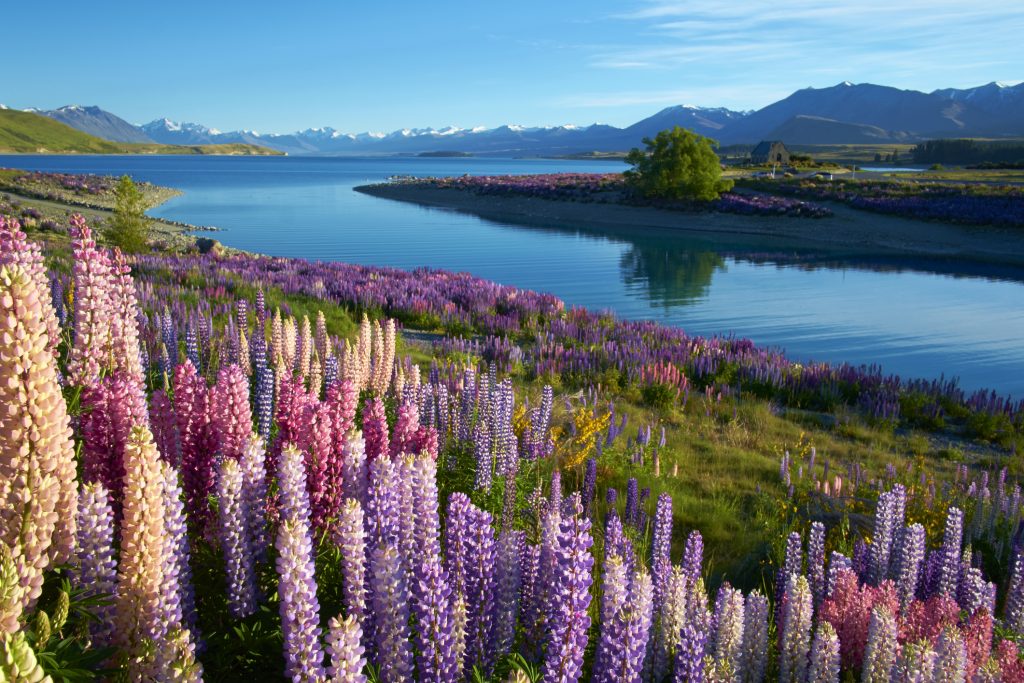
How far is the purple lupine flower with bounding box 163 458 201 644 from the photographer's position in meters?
2.58

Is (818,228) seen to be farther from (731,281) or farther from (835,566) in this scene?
(835,566)

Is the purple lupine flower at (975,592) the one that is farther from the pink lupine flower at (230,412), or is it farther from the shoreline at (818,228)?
the shoreline at (818,228)

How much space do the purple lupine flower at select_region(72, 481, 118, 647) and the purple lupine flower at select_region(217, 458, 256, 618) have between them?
40 cm

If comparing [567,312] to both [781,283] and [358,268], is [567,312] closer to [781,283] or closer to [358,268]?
[358,268]

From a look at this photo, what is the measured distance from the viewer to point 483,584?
9.87 feet

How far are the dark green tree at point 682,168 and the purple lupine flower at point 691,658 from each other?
5933cm

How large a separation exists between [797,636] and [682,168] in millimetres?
58983

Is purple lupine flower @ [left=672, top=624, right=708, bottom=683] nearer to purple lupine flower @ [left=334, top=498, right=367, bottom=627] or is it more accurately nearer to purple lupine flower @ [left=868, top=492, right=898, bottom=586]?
purple lupine flower @ [left=334, top=498, right=367, bottom=627]

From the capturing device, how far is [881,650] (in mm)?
3471

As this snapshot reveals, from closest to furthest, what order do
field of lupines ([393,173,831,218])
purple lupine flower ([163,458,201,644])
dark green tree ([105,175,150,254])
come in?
purple lupine flower ([163,458,201,644]), dark green tree ([105,175,150,254]), field of lupines ([393,173,831,218])

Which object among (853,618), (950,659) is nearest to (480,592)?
(950,659)

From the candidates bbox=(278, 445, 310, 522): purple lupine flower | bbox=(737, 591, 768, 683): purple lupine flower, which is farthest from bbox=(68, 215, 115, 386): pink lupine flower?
bbox=(737, 591, 768, 683): purple lupine flower

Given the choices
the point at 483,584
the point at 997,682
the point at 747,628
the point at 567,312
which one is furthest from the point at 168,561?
the point at 567,312

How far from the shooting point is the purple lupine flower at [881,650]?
3.45 m
